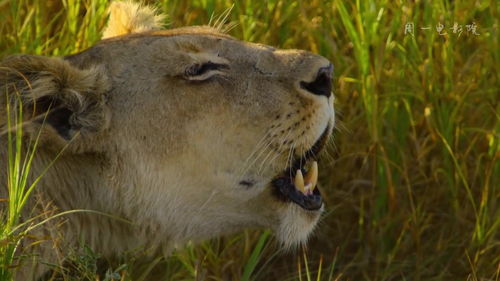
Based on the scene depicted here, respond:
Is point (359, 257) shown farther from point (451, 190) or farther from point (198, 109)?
point (198, 109)

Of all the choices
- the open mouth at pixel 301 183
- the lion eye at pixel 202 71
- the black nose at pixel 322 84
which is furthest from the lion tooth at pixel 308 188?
the lion eye at pixel 202 71

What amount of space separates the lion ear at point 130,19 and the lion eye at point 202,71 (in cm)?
56

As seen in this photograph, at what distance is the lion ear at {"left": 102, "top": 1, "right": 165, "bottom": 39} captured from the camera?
13.4ft

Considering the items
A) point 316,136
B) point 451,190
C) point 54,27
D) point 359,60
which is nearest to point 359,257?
point 451,190

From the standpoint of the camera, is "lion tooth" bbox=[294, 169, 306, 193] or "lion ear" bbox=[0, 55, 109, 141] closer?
"lion ear" bbox=[0, 55, 109, 141]

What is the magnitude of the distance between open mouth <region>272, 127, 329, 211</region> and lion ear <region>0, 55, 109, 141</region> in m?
0.63

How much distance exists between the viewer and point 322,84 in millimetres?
3516

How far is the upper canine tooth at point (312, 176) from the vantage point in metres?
3.51

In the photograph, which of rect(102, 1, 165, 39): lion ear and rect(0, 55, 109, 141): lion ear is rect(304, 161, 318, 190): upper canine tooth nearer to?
rect(0, 55, 109, 141): lion ear

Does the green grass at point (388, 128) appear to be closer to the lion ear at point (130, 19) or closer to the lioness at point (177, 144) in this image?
the lion ear at point (130, 19)

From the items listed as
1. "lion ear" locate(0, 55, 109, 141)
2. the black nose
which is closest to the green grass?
the black nose

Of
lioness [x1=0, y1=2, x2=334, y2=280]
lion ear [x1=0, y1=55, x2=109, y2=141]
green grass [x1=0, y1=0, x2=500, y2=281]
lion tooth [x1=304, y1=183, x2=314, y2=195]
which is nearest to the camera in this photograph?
lion ear [x1=0, y1=55, x2=109, y2=141]

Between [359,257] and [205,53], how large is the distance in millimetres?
1485

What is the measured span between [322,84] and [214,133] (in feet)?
1.30
